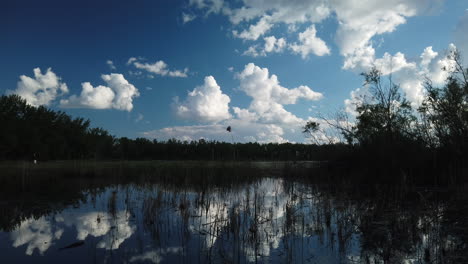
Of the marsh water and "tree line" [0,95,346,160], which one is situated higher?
"tree line" [0,95,346,160]

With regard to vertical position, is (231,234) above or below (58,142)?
below

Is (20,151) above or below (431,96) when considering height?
below

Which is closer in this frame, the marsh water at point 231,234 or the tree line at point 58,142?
the marsh water at point 231,234

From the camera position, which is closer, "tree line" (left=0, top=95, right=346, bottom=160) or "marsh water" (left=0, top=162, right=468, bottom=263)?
"marsh water" (left=0, top=162, right=468, bottom=263)

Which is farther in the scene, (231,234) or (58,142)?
(58,142)

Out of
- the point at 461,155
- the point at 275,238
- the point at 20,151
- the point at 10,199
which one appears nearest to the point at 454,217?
the point at 275,238

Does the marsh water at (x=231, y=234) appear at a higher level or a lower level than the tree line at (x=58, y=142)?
lower

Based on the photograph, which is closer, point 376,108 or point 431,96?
point 431,96

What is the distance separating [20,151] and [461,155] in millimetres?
58445

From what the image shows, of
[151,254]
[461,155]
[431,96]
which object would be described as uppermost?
[431,96]

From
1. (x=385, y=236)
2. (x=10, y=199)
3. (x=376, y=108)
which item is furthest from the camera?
(x=376, y=108)

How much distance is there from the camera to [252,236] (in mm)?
5453

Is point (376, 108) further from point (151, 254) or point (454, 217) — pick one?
point (151, 254)

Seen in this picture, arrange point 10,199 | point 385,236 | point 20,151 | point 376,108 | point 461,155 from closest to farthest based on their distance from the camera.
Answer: point 385,236 → point 10,199 → point 461,155 → point 376,108 → point 20,151
